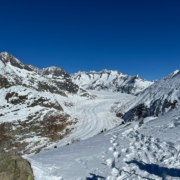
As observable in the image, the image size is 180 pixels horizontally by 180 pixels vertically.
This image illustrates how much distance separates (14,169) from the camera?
6.32 metres

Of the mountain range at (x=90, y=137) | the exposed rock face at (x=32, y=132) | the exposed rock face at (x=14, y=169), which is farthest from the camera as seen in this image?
the exposed rock face at (x=32, y=132)

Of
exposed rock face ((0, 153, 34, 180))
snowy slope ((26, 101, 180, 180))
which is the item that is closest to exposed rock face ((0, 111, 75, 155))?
snowy slope ((26, 101, 180, 180))

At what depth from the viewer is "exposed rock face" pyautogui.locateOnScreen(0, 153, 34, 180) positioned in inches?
236

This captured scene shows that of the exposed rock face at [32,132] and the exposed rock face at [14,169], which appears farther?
the exposed rock face at [32,132]

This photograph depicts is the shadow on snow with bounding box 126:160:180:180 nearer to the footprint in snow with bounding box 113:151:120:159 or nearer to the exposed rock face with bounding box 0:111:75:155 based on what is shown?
the footprint in snow with bounding box 113:151:120:159

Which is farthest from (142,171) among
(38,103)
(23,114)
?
(38,103)

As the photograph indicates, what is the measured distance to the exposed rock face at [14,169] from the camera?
6.00 m

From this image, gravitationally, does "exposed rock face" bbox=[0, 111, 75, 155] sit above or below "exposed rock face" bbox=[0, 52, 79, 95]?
below

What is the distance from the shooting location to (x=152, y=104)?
41844 millimetres

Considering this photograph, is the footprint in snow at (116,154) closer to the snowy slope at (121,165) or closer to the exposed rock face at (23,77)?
the snowy slope at (121,165)

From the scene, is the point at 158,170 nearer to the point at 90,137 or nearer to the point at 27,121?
the point at 90,137

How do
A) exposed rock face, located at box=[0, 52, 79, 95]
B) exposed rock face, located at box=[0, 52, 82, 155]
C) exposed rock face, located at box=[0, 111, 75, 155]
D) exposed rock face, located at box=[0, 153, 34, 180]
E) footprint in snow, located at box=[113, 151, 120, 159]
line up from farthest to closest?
1. exposed rock face, located at box=[0, 52, 79, 95]
2. exposed rock face, located at box=[0, 52, 82, 155]
3. exposed rock face, located at box=[0, 111, 75, 155]
4. footprint in snow, located at box=[113, 151, 120, 159]
5. exposed rock face, located at box=[0, 153, 34, 180]

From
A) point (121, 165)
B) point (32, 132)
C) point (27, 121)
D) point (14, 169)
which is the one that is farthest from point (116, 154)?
point (27, 121)

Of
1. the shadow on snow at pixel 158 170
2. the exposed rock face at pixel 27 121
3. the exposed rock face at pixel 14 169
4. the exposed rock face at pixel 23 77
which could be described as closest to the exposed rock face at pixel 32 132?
the exposed rock face at pixel 27 121
